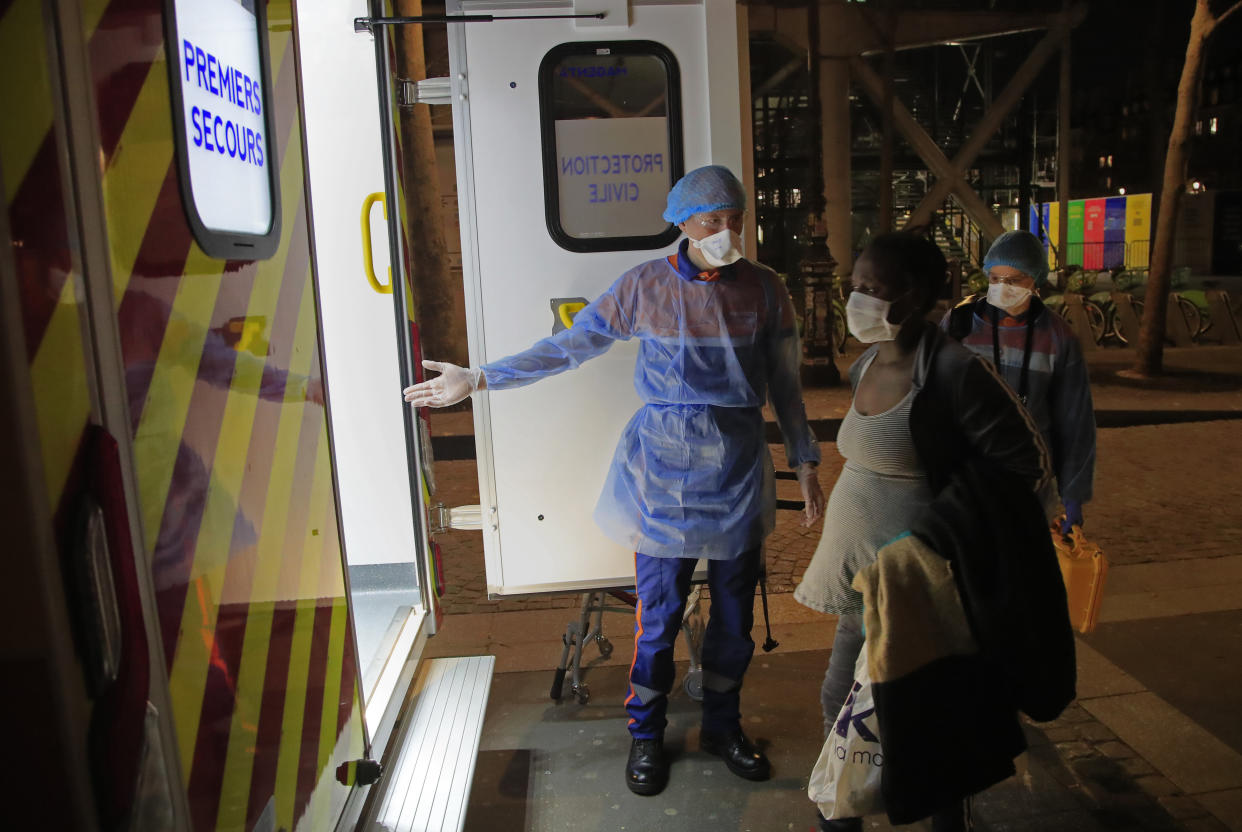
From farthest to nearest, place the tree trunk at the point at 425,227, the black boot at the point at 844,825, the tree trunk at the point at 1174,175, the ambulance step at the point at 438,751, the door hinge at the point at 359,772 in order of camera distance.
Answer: the tree trunk at the point at 1174,175
the tree trunk at the point at 425,227
the black boot at the point at 844,825
the ambulance step at the point at 438,751
the door hinge at the point at 359,772

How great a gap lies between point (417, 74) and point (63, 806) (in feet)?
33.3

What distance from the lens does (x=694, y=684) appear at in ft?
12.3

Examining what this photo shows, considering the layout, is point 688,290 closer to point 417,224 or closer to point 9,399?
point 9,399

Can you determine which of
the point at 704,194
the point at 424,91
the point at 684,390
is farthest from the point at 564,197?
the point at 684,390

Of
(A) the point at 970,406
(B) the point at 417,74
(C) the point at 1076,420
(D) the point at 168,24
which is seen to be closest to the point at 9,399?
(D) the point at 168,24

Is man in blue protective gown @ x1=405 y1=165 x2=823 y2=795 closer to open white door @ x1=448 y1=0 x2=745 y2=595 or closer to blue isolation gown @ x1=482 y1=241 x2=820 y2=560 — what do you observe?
blue isolation gown @ x1=482 y1=241 x2=820 y2=560

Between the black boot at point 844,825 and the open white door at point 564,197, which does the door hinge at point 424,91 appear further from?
the black boot at point 844,825

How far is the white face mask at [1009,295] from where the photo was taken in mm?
3459

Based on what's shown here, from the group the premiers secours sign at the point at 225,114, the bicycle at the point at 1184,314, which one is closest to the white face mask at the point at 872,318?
the premiers secours sign at the point at 225,114

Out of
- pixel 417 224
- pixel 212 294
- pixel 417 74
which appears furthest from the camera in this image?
pixel 417 224

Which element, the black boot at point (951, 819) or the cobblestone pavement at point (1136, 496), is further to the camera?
the cobblestone pavement at point (1136, 496)

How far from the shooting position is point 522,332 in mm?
3287

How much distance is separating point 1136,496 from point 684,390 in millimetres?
5014

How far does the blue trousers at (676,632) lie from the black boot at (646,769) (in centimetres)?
4
